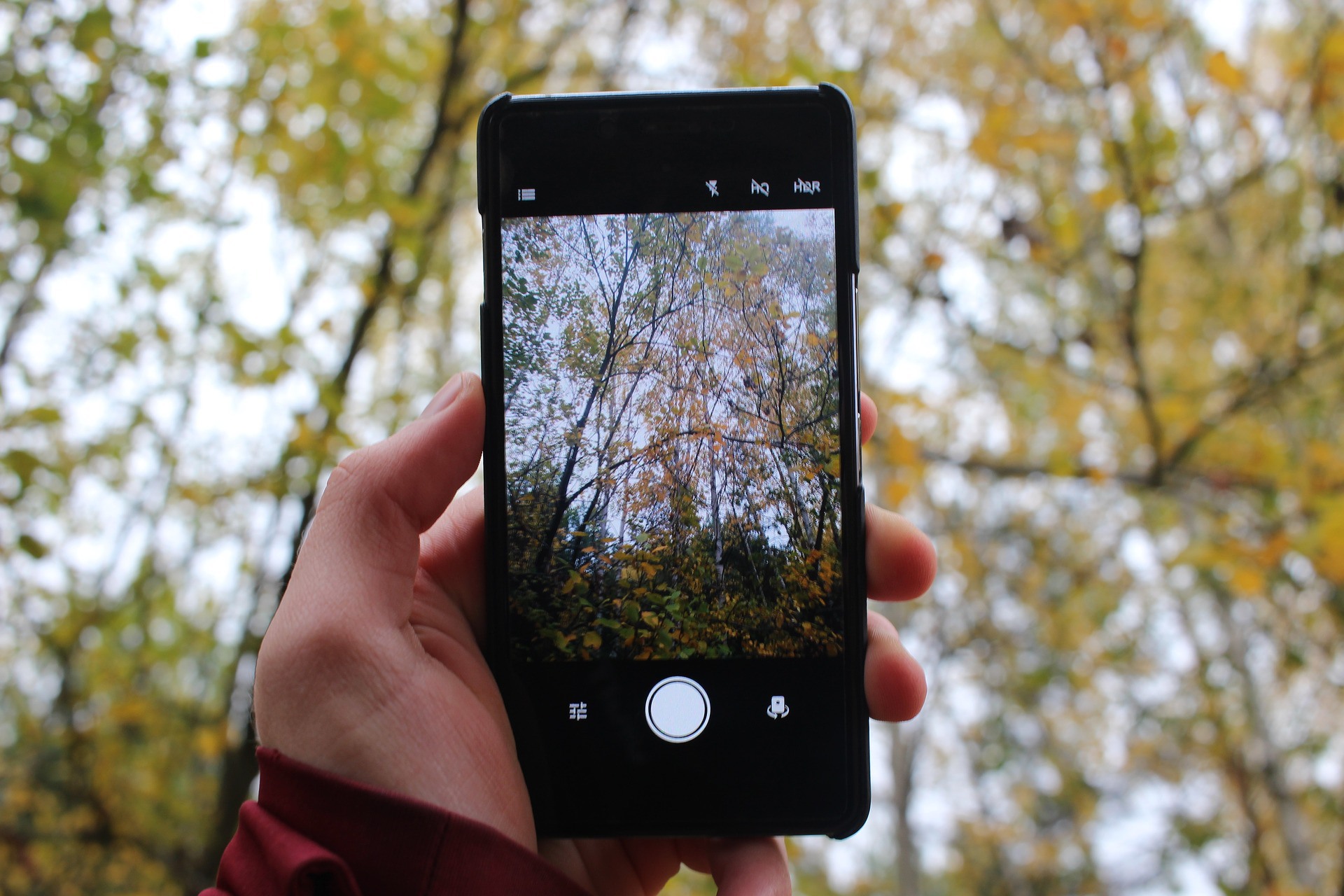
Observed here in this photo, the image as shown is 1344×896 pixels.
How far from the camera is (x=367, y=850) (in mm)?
1090

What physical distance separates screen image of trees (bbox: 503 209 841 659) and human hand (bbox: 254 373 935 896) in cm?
11

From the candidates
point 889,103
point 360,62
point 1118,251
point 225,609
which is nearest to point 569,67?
point 360,62

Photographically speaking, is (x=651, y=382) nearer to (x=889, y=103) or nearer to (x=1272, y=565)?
(x=1272, y=565)

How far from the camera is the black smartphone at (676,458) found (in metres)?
1.33

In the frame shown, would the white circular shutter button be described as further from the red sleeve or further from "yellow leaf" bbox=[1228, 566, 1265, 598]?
"yellow leaf" bbox=[1228, 566, 1265, 598]

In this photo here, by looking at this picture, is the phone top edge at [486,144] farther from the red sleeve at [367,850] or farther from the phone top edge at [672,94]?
the red sleeve at [367,850]

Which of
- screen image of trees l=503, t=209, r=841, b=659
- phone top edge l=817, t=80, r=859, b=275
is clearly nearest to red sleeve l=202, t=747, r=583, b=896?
screen image of trees l=503, t=209, r=841, b=659

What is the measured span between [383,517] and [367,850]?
1.51 feet

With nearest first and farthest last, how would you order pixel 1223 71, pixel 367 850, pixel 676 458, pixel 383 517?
pixel 367 850 → pixel 383 517 → pixel 676 458 → pixel 1223 71

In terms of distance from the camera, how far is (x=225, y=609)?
5.36m

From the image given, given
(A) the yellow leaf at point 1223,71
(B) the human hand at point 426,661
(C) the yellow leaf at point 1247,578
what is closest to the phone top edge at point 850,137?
(B) the human hand at point 426,661

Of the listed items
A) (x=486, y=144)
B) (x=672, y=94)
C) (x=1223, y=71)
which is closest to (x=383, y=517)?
(x=486, y=144)

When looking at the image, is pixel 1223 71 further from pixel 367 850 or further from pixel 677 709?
pixel 367 850

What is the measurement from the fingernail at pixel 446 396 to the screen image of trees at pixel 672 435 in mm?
85
